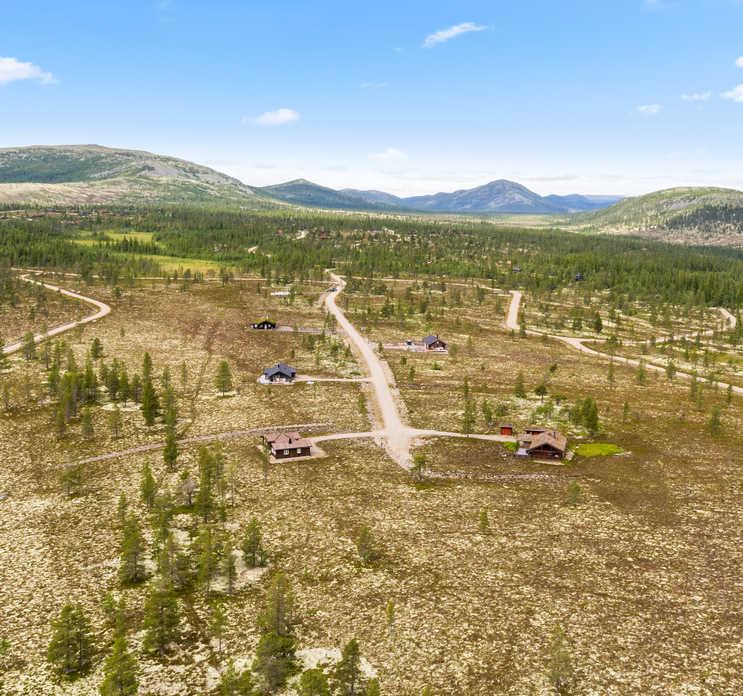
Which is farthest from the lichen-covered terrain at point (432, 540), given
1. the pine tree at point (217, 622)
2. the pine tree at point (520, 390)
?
the pine tree at point (520, 390)

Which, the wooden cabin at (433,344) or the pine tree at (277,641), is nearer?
the pine tree at (277,641)

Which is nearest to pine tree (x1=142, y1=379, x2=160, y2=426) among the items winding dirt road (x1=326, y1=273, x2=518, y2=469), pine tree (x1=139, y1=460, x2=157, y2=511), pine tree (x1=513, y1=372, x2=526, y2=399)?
pine tree (x1=139, y1=460, x2=157, y2=511)

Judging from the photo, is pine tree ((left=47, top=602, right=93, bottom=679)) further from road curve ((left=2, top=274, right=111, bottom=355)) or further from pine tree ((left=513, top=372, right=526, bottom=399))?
road curve ((left=2, top=274, right=111, bottom=355))

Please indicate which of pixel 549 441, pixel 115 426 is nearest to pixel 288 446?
pixel 115 426

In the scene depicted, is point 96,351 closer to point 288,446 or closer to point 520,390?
point 288,446

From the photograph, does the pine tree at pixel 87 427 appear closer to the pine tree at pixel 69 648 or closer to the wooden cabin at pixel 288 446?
the wooden cabin at pixel 288 446

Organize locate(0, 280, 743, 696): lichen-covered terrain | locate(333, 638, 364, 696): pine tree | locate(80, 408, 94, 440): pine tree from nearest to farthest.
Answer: locate(333, 638, 364, 696): pine tree, locate(0, 280, 743, 696): lichen-covered terrain, locate(80, 408, 94, 440): pine tree
